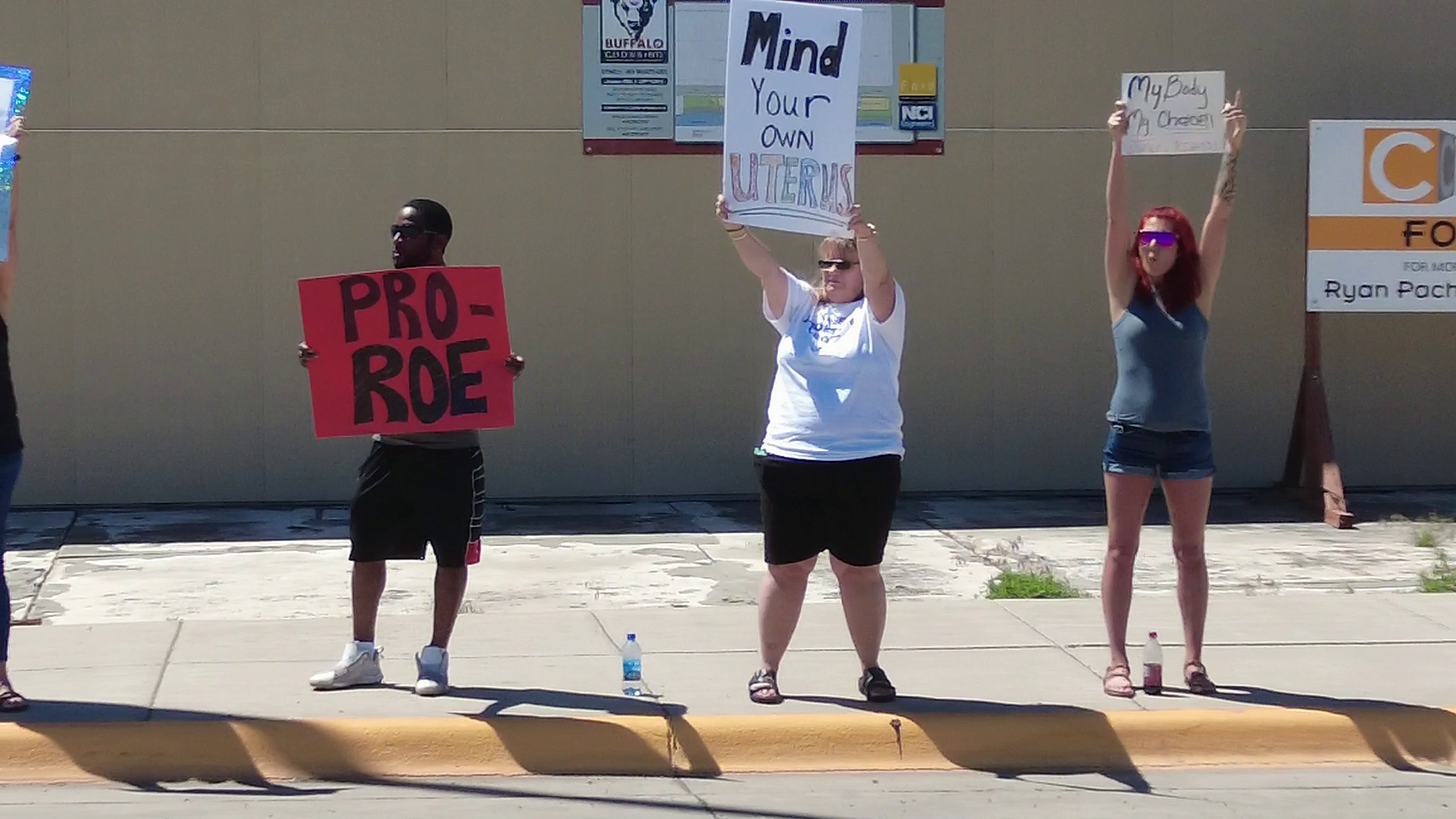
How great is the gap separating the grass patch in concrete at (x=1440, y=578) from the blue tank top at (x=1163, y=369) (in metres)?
3.31

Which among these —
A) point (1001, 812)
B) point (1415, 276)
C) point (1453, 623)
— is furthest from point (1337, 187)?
point (1001, 812)

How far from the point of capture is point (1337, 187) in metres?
11.7

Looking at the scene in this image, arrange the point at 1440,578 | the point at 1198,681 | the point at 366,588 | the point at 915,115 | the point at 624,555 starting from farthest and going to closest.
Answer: the point at 915,115, the point at 624,555, the point at 1440,578, the point at 1198,681, the point at 366,588

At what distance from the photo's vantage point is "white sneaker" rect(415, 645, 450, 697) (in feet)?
21.8

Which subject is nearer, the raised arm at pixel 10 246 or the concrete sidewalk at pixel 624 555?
the raised arm at pixel 10 246

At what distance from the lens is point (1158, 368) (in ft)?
21.5

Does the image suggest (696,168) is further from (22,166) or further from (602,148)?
(22,166)

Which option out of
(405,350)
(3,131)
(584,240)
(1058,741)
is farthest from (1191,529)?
(584,240)

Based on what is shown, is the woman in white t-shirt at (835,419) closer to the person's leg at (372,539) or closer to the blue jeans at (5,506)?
the person's leg at (372,539)

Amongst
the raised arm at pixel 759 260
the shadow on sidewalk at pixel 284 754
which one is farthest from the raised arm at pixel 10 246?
the raised arm at pixel 759 260

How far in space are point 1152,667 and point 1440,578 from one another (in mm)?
3403

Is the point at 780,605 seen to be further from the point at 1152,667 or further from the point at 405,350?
the point at 405,350

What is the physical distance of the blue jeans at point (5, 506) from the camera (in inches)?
245

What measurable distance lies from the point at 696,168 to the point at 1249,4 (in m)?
4.14
